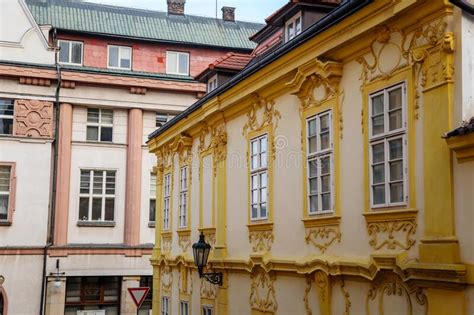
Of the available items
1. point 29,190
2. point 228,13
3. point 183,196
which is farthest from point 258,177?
point 228,13

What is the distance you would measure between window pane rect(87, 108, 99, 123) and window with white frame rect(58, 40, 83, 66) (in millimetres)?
2269

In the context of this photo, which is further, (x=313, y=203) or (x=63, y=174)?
(x=63, y=174)

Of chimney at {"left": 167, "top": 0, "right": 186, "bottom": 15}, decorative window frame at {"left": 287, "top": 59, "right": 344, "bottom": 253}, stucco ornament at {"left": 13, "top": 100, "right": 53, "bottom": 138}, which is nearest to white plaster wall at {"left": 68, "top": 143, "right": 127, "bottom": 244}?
stucco ornament at {"left": 13, "top": 100, "right": 53, "bottom": 138}

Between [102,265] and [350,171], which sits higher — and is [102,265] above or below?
below

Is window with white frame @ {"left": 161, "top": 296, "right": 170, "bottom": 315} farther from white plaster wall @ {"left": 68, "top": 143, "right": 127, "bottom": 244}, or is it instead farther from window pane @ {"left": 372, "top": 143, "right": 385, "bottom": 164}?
window pane @ {"left": 372, "top": 143, "right": 385, "bottom": 164}

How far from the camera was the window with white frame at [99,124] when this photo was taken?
105ft

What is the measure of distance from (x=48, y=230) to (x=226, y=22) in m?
14.8

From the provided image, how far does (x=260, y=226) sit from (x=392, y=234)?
482 cm

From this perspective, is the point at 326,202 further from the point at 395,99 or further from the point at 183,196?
the point at 183,196

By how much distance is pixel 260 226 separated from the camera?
13727 millimetres

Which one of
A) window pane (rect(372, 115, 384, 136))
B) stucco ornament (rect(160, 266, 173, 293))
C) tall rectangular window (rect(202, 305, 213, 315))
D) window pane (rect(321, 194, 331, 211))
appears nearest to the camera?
window pane (rect(372, 115, 384, 136))

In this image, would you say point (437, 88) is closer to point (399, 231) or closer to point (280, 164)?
point (399, 231)

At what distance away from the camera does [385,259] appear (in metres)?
9.15

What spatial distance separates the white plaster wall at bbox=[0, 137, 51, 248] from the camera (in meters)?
29.9
